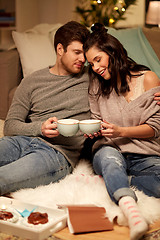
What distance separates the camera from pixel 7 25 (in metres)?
4.84

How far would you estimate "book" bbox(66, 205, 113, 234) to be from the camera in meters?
1.63

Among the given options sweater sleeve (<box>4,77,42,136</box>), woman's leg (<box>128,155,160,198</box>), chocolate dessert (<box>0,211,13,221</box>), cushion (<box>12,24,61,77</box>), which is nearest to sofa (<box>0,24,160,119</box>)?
cushion (<box>12,24,61,77</box>)

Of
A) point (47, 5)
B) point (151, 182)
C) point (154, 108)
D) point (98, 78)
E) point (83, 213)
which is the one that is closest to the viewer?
point (83, 213)

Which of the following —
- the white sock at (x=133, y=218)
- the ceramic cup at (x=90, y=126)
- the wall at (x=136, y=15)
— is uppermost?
the ceramic cup at (x=90, y=126)

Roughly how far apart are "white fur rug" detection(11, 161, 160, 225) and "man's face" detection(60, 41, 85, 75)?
604 millimetres

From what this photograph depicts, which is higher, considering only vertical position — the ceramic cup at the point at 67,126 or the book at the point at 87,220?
the ceramic cup at the point at 67,126

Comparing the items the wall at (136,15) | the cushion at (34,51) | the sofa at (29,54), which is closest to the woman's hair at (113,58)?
the sofa at (29,54)

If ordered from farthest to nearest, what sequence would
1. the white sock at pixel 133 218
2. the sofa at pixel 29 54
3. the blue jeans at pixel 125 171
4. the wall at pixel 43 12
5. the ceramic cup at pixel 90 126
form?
1. the wall at pixel 43 12
2. the sofa at pixel 29 54
3. the ceramic cup at pixel 90 126
4. the blue jeans at pixel 125 171
5. the white sock at pixel 133 218

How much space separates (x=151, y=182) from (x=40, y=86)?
2.74ft


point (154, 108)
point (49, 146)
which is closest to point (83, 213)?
point (49, 146)

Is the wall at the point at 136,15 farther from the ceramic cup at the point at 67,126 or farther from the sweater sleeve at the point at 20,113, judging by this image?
the ceramic cup at the point at 67,126

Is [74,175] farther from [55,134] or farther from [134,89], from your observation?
[134,89]

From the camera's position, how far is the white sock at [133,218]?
1.50 meters

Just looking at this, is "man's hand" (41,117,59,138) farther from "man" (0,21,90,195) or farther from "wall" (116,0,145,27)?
"wall" (116,0,145,27)
